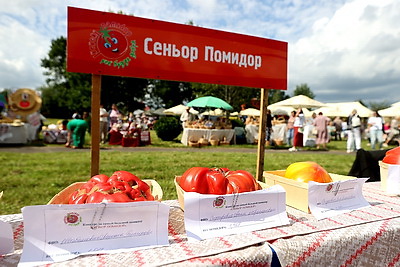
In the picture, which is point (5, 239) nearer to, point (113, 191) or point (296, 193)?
point (113, 191)

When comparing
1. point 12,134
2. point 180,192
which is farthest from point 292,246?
point 12,134

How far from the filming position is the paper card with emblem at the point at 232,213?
951mm

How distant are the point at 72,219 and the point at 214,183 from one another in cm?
49

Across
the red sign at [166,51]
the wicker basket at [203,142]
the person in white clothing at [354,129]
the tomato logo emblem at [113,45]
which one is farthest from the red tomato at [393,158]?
the wicker basket at [203,142]

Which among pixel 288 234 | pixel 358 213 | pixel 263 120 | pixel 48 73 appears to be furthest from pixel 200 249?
pixel 48 73

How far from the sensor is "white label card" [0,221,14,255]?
79 centimetres

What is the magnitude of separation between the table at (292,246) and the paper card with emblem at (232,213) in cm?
3

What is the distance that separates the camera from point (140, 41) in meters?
1.50

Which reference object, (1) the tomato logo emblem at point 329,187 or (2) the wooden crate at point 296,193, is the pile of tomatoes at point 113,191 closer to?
(2) the wooden crate at point 296,193

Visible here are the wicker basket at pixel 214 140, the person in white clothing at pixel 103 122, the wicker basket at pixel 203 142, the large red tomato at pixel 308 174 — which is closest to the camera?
the large red tomato at pixel 308 174

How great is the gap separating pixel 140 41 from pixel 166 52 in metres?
0.15

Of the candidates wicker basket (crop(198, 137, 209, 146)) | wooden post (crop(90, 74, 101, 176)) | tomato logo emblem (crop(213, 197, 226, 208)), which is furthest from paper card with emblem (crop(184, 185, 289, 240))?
wicker basket (crop(198, 137, 209, 146))

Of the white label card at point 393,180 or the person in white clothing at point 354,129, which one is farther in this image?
the person in white clothing at point 354,129

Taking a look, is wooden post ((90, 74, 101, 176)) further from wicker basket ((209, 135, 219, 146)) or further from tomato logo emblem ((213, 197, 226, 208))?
wicker basket ((209, 135, 219, 146))
